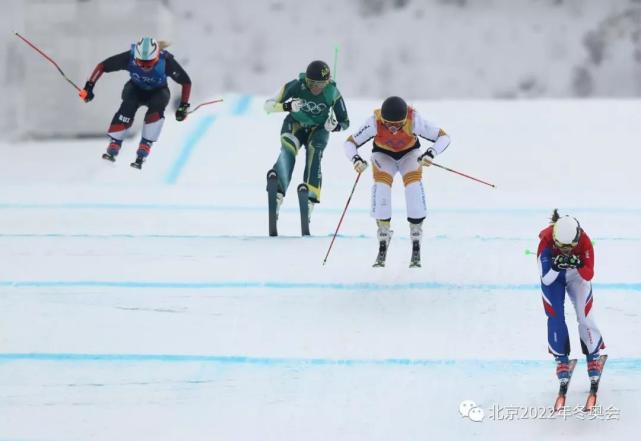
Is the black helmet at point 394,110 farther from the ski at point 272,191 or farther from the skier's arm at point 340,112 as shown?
the ski at point 272,191

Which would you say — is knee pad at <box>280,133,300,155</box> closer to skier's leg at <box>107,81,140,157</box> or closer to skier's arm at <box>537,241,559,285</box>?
skier's leg at <box>107,81,140,157</box>

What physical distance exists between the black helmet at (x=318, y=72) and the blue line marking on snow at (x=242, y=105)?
5.57 meters

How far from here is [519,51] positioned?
1666 centimetres

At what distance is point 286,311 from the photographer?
7688 mm

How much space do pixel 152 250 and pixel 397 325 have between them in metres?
2.23

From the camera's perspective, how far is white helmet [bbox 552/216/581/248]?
6113 mm

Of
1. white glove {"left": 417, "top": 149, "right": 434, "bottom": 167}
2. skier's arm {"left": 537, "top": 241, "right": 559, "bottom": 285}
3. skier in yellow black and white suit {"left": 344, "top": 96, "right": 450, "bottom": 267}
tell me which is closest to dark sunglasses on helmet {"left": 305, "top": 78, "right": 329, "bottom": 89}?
skier in yellow black and white suit {"left": 344, "top": 96, "right": 450, "bottom": 267}

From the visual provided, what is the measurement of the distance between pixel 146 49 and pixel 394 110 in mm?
1764

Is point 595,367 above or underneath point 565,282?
underneath

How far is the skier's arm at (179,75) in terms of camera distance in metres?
A: 8.38

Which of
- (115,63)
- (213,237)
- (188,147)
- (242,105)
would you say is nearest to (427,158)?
(115,63)

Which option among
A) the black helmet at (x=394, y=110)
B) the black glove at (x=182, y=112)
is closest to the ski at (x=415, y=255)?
the black helmet at (x=394, y=110)

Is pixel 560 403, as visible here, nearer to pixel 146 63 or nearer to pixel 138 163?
pixel 138 163

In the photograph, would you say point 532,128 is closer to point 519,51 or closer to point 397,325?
point 519,51
